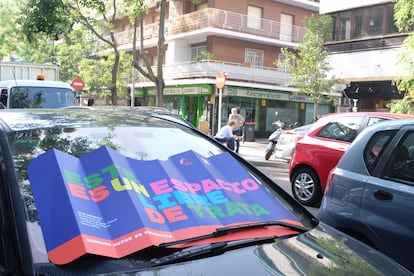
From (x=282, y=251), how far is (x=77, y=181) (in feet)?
3.40

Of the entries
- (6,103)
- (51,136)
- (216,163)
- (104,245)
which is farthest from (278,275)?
(6,103)

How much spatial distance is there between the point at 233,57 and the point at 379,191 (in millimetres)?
26401

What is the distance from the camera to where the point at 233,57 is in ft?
96.6

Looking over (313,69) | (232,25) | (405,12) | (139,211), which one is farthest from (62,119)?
(232,25)

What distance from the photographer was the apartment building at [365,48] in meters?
18.7

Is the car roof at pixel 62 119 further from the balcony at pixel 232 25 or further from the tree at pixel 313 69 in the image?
the balcony at pixel 232 25

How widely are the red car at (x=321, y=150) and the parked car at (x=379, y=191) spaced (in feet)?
10.8

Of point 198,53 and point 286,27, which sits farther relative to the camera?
point 286,27

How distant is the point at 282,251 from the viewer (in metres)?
2.14

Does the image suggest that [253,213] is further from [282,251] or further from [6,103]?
[6,103]

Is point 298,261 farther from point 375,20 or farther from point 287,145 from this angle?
point 375,20

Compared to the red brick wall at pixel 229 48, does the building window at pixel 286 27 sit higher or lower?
higher

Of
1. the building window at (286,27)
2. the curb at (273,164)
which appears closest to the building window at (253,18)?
the building window at (286,27)

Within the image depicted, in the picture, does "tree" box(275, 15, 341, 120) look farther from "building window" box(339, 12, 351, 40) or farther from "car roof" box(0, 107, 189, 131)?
"car roof" box(0, 107, 189, 131)
